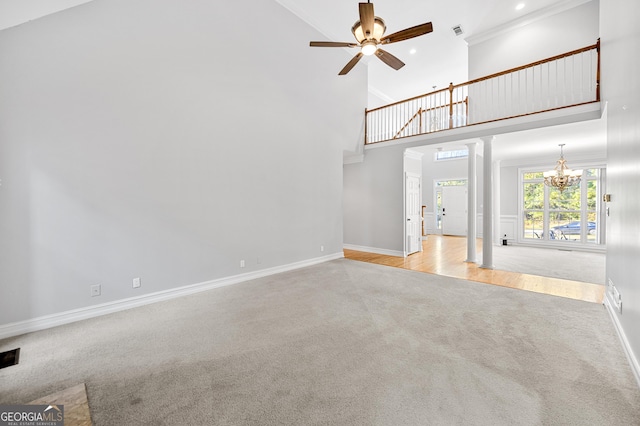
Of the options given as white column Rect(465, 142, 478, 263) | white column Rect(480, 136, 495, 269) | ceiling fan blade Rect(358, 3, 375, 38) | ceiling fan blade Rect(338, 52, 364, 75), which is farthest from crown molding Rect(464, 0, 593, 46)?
ceiling fan blade Rect(358, 3, 375, 38)

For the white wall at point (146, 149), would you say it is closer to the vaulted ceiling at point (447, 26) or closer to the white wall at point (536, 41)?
the vaulted ceiling at point (447, 26)

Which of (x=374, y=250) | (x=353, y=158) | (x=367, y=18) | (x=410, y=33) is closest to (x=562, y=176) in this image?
(x=374, y=250)

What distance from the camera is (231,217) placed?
4.17 meters

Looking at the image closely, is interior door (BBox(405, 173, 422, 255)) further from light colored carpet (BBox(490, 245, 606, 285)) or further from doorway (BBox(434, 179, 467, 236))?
doorway (BBox(434, 179, 467, 236))

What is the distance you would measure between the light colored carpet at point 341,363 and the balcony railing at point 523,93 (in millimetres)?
4012

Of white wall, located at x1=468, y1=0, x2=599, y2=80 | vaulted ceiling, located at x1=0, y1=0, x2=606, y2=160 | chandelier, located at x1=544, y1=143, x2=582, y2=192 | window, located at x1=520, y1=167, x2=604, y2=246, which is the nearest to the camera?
vaulted ceiling, located at x1=0, y1=0, x2=606, y2=160

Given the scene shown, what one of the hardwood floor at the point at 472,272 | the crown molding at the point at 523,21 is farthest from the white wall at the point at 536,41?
the hardwood floor at the point at 472,272

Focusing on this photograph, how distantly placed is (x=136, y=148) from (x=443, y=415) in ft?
13.2

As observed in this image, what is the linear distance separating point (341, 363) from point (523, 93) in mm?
7031

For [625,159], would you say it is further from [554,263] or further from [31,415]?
[31,415]

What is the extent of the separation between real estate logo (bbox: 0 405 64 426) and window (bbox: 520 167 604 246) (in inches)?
409

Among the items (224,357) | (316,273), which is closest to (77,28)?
(224,357)

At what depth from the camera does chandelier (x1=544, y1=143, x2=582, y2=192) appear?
21.5 feet

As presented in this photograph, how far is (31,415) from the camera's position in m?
1.56
